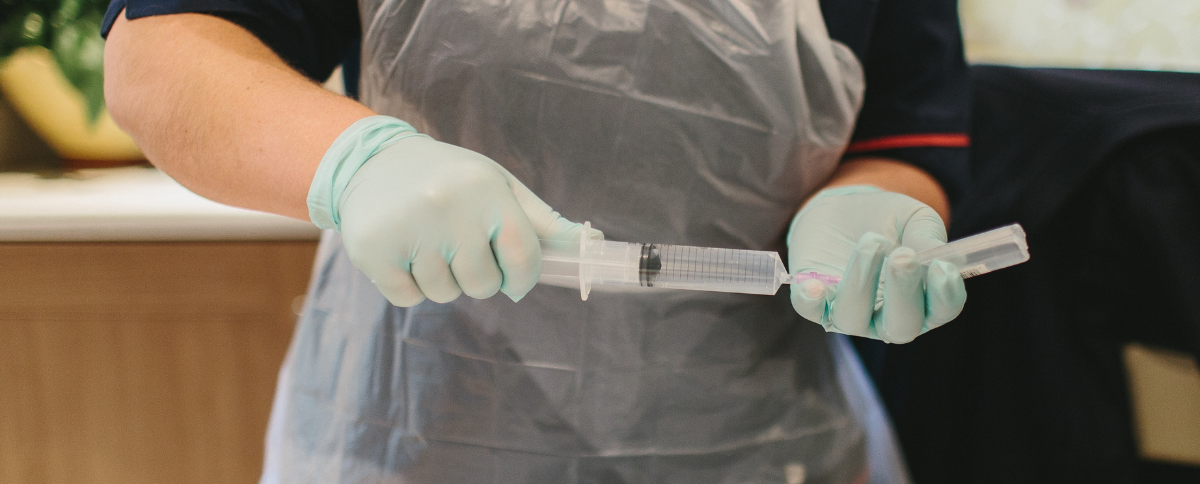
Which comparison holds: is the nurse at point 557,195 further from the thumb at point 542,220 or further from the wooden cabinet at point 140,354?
the wooden cabinet at point 140,354

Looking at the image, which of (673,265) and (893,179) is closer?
(673,265)

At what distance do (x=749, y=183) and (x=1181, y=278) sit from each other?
1.80ft

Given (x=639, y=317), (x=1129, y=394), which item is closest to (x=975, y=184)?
(x=1129, y=394)

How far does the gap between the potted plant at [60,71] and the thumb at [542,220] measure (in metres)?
0.97

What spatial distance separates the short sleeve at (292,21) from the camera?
0.54 m

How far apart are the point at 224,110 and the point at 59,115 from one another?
92cm

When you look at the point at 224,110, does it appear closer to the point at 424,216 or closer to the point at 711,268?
the point at 424,216

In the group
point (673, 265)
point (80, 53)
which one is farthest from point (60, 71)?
point (673, 265)

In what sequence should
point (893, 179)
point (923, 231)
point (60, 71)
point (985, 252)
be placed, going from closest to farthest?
point (985, 252) < point (923, 231) < point (893, 179) < point (60, 71)

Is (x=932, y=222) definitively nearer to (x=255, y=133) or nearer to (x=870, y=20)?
(x=870, y=20)

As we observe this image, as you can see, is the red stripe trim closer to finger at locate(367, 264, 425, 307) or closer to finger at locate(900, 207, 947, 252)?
finger at locate(900, 207, 947, 252)

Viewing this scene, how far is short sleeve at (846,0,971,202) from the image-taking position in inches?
28.5

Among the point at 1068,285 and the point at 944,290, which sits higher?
the point at 944,290

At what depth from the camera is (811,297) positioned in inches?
19.5
